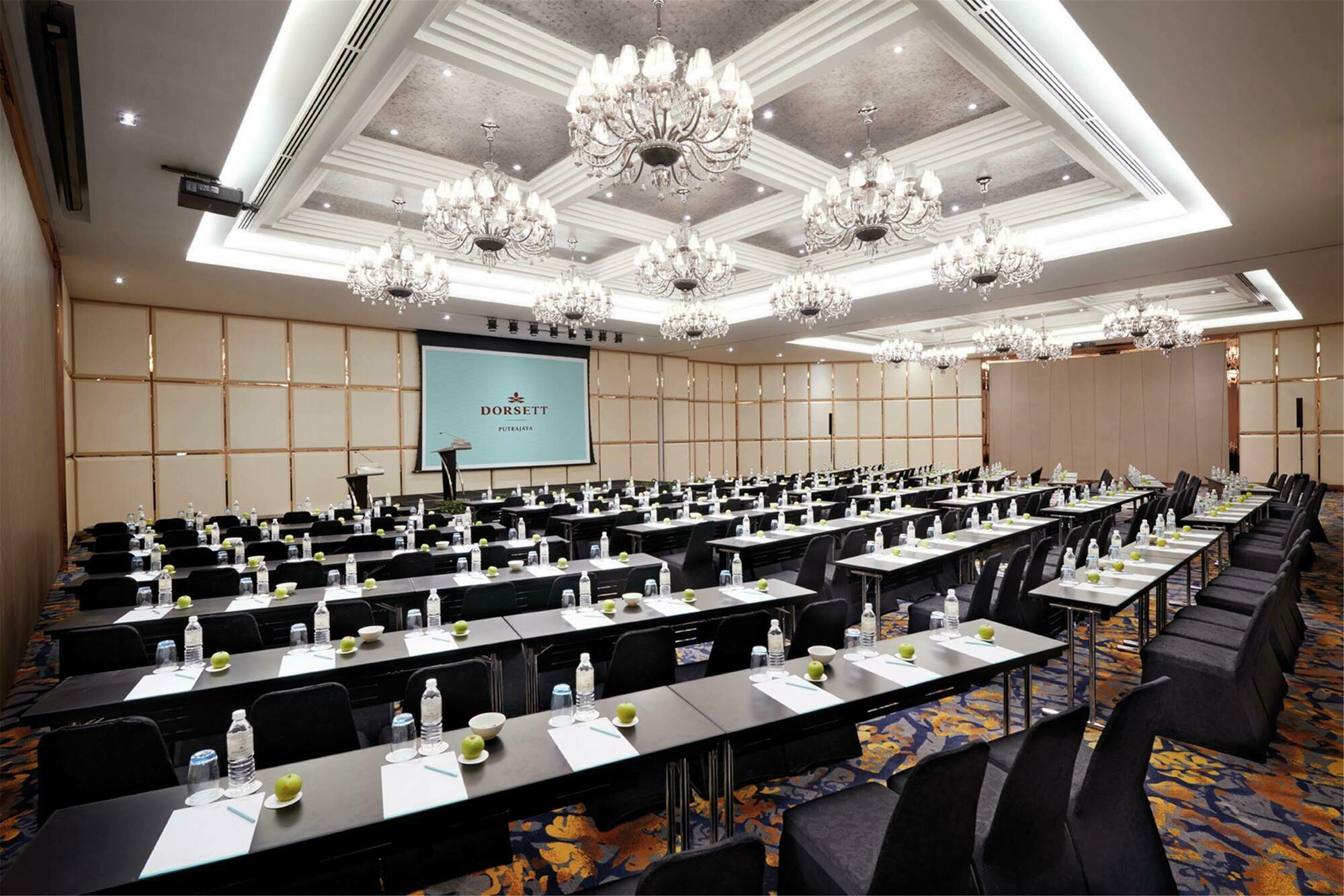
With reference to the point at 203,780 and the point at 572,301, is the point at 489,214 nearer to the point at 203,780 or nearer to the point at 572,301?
the point at 572,301

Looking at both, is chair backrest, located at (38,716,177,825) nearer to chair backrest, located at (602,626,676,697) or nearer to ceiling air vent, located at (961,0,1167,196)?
chair backrest, located at (602,626,676,697)

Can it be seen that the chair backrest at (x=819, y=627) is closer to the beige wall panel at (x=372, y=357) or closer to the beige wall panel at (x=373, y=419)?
the beige wall panel at (x=373, y=419)

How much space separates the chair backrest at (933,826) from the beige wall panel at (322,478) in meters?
13.5

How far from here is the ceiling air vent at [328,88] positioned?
4355 millimetres

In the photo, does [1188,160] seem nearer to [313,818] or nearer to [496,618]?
[496,618]

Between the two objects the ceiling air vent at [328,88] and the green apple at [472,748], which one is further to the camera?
the ceiling air vent at [328,88]

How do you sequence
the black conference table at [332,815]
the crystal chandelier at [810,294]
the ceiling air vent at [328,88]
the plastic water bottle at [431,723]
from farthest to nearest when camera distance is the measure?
the crystal chandelier at [810,294], the ceiling air vent at [328,88], the plastic water bottle at [431,723], the black conference table at [332,815]

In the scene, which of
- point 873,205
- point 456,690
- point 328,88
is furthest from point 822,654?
point 328,88

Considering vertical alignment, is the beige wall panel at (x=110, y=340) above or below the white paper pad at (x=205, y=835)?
above

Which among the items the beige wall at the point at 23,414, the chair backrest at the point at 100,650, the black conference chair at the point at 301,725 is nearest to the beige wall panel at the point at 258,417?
the beige wall at the point at 23,414

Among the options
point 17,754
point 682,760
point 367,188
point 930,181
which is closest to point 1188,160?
point 930,181

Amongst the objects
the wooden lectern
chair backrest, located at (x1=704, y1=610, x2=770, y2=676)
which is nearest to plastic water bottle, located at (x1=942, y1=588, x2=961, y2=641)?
chair backrest, located at (x1=704, y1=610, x2=770, y2=676)

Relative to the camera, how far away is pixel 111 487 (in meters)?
11.8

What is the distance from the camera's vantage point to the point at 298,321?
13.6 metres
